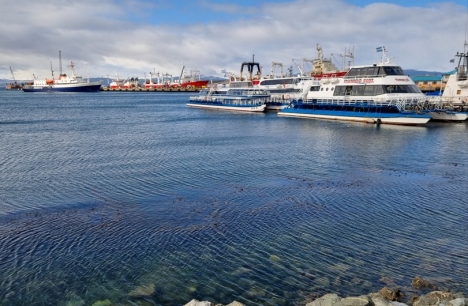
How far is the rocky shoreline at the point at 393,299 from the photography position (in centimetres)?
871

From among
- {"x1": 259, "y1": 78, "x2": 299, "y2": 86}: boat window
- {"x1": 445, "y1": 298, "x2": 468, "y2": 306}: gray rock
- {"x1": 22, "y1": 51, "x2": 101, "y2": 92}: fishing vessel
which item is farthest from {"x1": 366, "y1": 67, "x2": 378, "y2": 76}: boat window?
{"x1": 22, "y1": 51, "x2": 101, "y2": 92}: fishing vessel

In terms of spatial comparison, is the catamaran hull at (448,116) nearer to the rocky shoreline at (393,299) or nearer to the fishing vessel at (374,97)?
the fishing vessel at (374,97)

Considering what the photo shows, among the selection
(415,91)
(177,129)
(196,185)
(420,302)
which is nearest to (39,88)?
(177,129)

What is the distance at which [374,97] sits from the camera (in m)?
53.0

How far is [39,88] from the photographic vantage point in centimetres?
17550

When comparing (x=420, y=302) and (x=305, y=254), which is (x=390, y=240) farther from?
(x=420, y=302)

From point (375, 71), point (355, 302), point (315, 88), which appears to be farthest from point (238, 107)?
point (355, 302)

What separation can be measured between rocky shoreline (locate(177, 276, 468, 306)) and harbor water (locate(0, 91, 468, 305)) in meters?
0.70

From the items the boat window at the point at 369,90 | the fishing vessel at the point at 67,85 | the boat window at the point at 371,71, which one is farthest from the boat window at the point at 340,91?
the fishing vessel at the point at 67,85

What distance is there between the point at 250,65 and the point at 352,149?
70.4m

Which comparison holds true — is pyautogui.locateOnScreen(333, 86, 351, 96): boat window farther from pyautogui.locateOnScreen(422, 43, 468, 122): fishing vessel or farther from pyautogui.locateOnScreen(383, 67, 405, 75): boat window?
pyautogui.locateOnScreen(422, 43, 468, 122): fishing vessel

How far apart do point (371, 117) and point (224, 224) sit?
137 ft

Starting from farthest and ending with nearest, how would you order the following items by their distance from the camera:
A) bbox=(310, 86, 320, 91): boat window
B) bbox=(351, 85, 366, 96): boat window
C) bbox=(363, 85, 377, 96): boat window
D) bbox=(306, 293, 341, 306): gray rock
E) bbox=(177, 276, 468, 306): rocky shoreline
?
bbox=(310, 86, 320, 91): boat window, bbox=(351, 85, 366, 96): boat window, bbox=(363, 85, 377, 96): boat window, bbox=(306, 293, 341, 306): gray rock, bbox=(177, 276, 468, 306): rocky shoreline

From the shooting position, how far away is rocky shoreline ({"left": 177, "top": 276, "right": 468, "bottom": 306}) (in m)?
8.71
